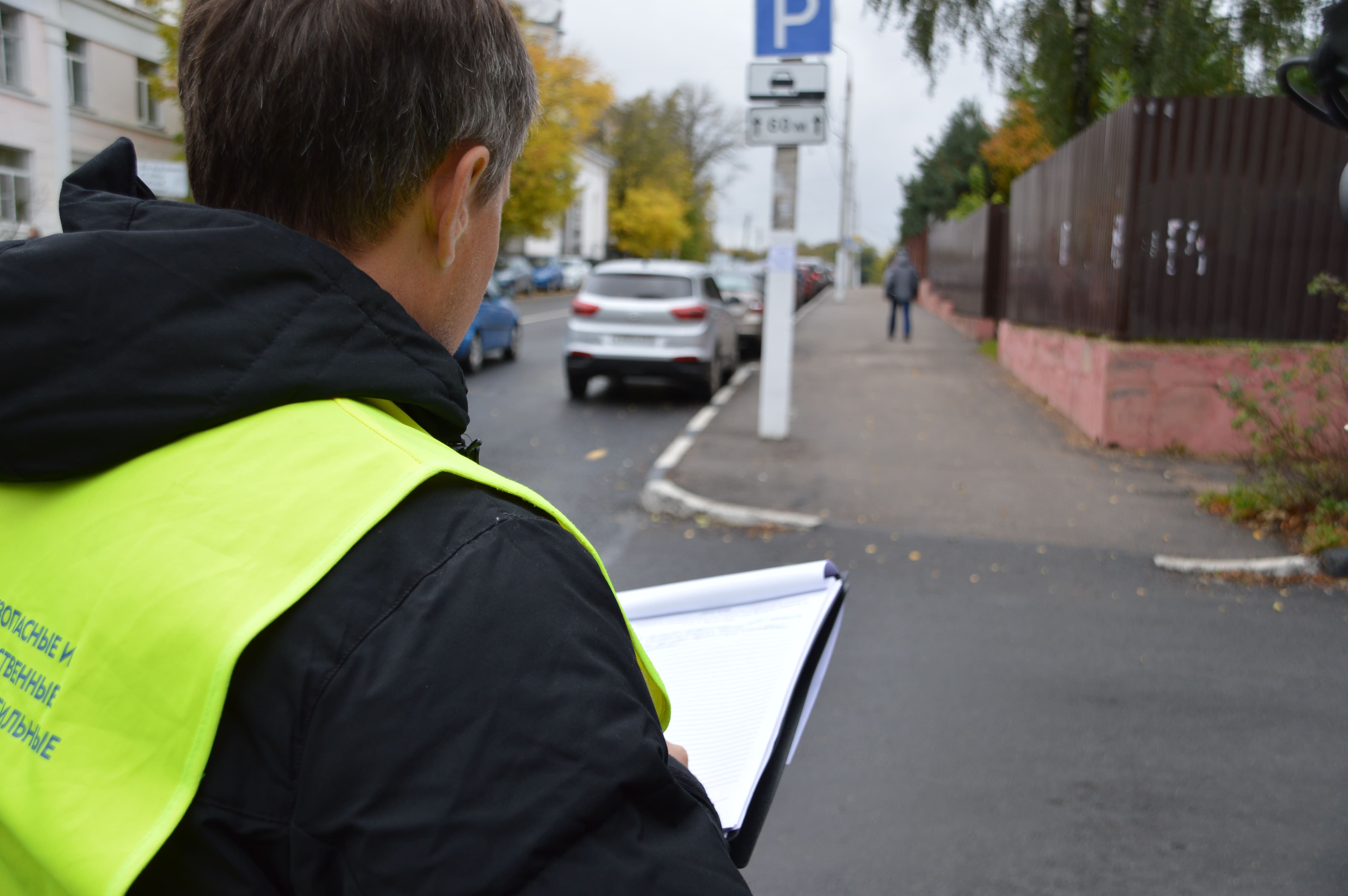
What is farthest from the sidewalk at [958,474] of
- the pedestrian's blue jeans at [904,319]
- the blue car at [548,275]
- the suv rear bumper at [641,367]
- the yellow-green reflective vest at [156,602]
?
the blue car at [548,275]

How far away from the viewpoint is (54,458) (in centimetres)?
88

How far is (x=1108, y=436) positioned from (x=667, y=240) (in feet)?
201

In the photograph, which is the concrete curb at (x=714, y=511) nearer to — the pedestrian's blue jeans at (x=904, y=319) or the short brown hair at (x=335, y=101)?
the short brown hair at (x=335, y=101)

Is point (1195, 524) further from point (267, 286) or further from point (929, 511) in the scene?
point (267, 286)

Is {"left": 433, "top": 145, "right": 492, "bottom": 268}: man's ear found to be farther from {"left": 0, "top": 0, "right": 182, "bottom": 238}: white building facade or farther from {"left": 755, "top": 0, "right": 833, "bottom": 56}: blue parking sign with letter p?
{"left": 0, "top": 0, "right": 182, "bottom": 238}: white building facade

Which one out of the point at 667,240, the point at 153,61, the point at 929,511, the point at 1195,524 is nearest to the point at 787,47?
the point at 929,511

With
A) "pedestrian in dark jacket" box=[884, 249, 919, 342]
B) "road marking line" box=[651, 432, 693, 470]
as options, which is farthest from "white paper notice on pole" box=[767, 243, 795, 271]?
"pedestrian in dark jacket" box=[884, 249, 919, 342]

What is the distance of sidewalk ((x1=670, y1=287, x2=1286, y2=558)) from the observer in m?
6.93

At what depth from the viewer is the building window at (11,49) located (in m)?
23.5

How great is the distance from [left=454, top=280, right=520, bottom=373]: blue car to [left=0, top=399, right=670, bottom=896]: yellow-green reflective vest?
46.1 ft

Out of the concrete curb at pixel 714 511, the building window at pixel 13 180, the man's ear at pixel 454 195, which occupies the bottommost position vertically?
the concrete curb at pixel 714 511

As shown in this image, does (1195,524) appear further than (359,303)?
Yes

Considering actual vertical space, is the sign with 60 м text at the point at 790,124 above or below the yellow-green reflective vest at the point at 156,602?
above

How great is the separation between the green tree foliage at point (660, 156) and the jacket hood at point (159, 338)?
219 ft
